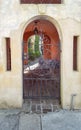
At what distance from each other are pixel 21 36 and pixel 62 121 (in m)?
2.89

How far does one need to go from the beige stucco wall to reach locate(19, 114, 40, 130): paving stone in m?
0.73

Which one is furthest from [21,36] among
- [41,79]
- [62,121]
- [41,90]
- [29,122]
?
[62,121]

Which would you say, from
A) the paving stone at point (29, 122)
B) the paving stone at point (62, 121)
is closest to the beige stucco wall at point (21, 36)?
the paving stone at point (62, 121)

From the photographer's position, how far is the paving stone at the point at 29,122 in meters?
6.59

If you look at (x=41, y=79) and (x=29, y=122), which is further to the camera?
(x=41, y=79)

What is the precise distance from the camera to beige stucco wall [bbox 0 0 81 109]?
7.58 metres

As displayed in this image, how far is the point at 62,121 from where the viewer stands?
6910mm

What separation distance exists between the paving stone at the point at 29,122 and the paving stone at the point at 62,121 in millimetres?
190

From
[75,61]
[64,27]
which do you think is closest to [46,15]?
[64,27]

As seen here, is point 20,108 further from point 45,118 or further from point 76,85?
point 76,85

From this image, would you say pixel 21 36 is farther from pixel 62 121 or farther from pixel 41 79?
pixel 62 121

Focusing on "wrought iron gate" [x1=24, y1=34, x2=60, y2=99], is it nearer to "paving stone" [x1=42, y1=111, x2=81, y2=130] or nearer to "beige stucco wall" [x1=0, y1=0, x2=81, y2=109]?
"beige stucco wall" [x1=0, y1=0, x2=81, y2=109]

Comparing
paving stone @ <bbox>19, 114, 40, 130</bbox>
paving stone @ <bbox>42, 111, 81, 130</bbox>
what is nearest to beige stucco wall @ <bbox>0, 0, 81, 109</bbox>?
paving stone @ <bbox>42, 111, 81, 130</bbox>

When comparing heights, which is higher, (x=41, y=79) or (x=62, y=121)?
(x=41, y=79)
